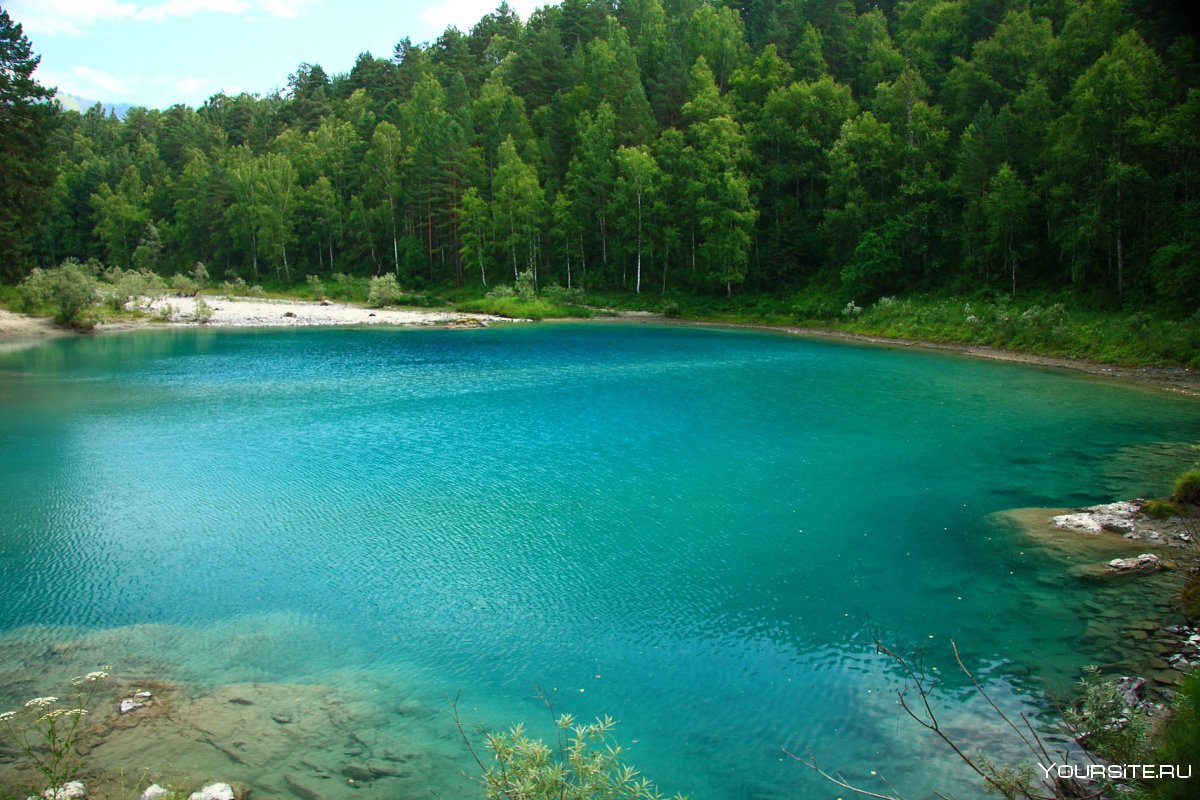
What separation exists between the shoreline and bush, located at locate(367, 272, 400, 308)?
5.18 ft

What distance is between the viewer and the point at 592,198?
70.2 metres

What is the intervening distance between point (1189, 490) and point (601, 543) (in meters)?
12.7

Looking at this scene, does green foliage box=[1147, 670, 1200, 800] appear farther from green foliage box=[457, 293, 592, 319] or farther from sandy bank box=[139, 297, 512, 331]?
green foliage box=[457, 293, 592, 319]

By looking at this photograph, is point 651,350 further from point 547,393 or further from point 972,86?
point 972,86

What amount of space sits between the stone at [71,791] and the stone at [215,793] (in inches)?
44.0

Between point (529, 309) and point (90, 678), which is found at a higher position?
point (529, 309)

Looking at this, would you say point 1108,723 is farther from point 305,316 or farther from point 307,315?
point 307,315

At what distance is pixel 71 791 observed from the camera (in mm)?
7641

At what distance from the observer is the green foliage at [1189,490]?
51.6 ft

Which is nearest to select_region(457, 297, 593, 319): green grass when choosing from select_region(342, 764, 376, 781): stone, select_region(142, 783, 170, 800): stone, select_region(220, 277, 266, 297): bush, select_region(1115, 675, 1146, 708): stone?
select_region(220, 277, 266, 297): bush

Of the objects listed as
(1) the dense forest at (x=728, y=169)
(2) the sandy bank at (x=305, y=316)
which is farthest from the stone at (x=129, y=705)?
(2) the sandy bank at (x=305, y=316)

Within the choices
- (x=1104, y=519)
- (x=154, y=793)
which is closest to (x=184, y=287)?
(x=154, y=793)

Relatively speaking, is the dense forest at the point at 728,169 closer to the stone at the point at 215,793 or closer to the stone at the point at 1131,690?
the stone at the point at 1131,690

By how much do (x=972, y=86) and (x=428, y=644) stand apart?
5719 centimetres
